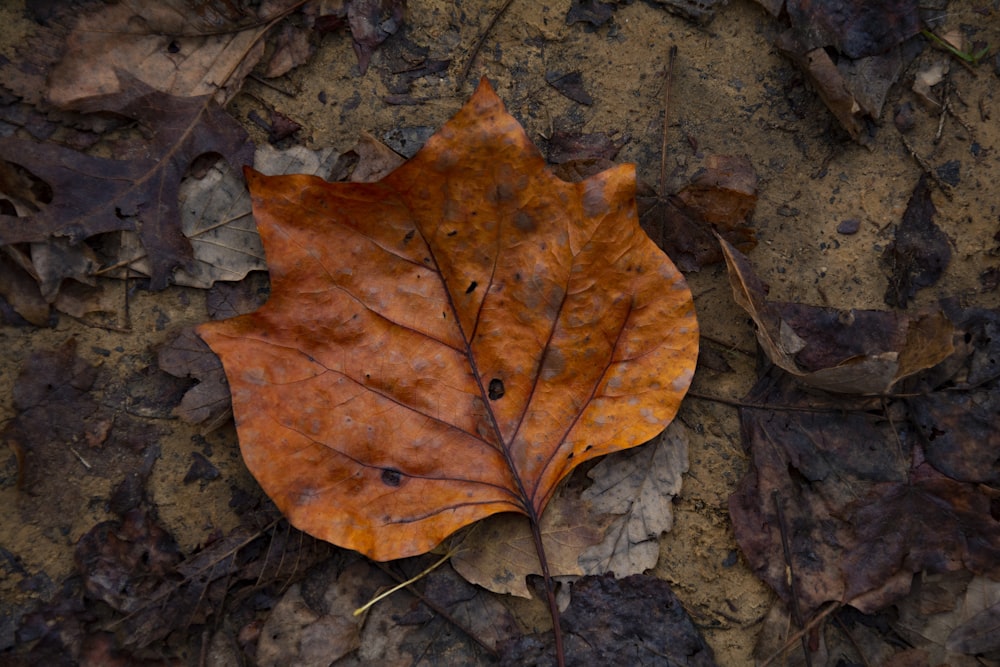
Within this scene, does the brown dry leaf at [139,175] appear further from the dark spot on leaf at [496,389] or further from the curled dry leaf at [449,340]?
the dark spot on leaf at [496,389]

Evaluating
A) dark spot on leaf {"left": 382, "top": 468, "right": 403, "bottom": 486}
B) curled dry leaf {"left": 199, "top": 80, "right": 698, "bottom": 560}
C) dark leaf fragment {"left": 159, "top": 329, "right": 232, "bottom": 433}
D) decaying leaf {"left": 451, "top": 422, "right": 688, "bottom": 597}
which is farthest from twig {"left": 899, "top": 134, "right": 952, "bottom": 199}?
dark leaf fragment {"left": 159, "top": 329, "right": 232, "bottom": 433}

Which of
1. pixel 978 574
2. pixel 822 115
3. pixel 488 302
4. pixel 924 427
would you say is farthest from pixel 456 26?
pixel 978 574

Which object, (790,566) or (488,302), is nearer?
(488,302)

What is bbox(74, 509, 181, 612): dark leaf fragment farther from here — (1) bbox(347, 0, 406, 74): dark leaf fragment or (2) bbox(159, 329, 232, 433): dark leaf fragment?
(1) bbox(347, 0, 406, 74): dark leaf fragment

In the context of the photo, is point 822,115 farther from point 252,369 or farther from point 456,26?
point 252,369

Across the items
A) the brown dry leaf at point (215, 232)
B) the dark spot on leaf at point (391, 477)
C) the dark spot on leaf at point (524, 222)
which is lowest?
the dark spot on leaf at point (391, 477)

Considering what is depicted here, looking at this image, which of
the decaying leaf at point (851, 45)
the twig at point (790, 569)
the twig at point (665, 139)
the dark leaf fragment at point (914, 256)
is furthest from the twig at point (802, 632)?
the decaying leaf at point (851, 45)

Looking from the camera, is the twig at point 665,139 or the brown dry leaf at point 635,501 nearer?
the brown dry leaf at point 635,501

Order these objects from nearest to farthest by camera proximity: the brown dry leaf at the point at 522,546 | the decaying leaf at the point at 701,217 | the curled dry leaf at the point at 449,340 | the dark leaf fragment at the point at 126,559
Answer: the curled dry leaf at the point at 449,340
the dark leaf fragment at the point at 126,559
the brown dry leaf at the point at 522,546
the decaying leaf at the point at 701,217
